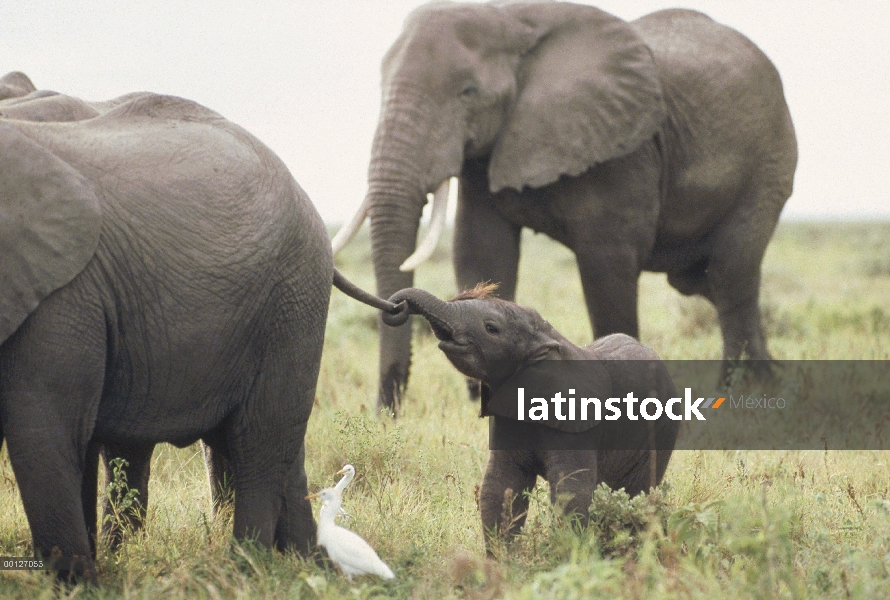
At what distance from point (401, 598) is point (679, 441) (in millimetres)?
3385

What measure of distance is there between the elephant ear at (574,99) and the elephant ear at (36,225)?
4579mm

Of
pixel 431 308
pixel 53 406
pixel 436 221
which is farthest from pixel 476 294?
pixel 436 221

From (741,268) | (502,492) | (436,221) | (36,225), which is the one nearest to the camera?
(36,225)

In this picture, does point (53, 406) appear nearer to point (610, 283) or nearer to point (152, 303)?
point (152, 303)

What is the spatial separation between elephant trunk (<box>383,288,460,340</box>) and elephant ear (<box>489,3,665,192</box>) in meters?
3.75

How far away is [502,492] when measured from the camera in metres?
4.61

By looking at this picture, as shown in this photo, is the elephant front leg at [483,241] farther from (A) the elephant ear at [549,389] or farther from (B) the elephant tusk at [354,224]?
(A) the elephant ear at [549,389]

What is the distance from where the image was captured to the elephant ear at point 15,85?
497 cm

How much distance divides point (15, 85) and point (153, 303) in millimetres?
1887

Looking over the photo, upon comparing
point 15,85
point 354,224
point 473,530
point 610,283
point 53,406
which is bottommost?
point 473,530

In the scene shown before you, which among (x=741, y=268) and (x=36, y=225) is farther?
(x=741, y=268)

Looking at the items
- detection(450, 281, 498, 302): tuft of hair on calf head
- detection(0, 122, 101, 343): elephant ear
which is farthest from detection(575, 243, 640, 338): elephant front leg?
detection(0, 122, 101, 343): elephant ear

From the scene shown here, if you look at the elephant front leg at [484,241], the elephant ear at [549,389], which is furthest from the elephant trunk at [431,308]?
the elephant front leg at [484,241]

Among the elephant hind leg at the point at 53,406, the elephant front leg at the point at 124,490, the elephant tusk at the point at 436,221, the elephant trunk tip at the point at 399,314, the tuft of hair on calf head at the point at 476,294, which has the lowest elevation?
the elephant front leg at the point at 124,490
